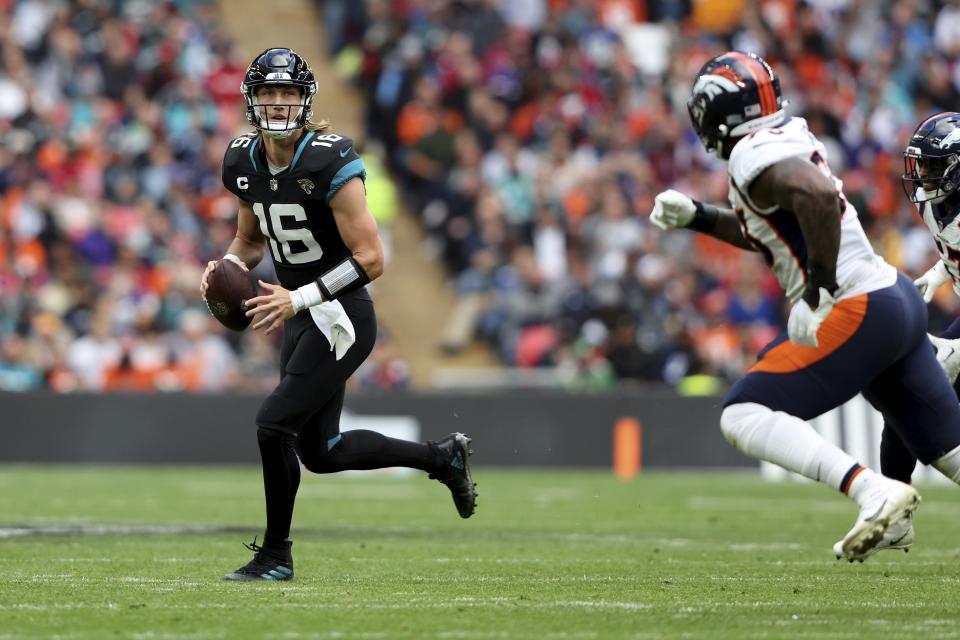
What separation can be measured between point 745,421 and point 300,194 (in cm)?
203

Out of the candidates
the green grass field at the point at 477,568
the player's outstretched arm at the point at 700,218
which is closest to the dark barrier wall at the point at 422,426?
the green grass field at the point at 477,568

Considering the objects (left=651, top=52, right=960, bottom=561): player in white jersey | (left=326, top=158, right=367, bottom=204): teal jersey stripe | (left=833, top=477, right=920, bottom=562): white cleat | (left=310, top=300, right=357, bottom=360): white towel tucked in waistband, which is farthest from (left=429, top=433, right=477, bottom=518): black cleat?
(left=833, top=477, right=920, bottom=562): white cleat

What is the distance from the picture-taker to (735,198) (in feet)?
17.9

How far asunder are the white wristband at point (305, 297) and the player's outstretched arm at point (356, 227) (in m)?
0.20

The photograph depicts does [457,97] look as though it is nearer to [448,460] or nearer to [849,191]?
[849,191]

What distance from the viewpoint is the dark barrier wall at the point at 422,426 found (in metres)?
14.1

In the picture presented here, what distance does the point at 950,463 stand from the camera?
556 centimetres

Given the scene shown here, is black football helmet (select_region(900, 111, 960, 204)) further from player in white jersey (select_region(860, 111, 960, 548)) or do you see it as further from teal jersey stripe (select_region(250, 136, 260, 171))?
teal jersey stripe (select_region(250, 136, 260, 171))

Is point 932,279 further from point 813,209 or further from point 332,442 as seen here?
point 332,442

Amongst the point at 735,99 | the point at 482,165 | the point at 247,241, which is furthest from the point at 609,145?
the point at 735,99

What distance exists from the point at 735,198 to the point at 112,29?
11.6m

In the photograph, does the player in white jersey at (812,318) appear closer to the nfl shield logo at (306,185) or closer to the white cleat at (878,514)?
the white cleat at (878,514)

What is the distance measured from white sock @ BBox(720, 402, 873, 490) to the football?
208 centimetres

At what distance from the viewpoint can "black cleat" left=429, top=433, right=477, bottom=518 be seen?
7164mm
